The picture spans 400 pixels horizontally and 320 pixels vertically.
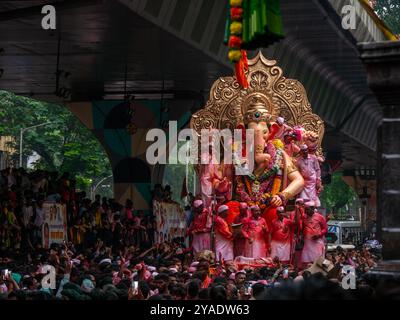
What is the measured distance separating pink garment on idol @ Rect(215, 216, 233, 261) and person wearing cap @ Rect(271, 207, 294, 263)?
2.52 feet

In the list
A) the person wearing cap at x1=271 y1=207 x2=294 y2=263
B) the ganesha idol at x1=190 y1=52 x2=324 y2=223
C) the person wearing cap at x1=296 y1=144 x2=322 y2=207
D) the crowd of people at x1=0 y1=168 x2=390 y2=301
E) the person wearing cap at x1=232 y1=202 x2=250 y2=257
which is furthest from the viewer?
the person wearing cap at x1=296 y1=144 x2=322 y2=207

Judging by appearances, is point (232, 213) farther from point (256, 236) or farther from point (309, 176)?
point (309, 176)

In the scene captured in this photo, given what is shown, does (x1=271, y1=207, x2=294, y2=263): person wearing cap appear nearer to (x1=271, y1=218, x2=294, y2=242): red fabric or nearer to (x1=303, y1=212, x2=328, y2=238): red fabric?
(x1=271, y1=218, x2=294, y2=242): red fabric

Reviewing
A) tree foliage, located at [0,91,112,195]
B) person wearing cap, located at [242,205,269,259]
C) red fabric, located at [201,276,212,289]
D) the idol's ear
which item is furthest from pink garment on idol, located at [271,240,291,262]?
tree foliage, located at [0,91,112,195]

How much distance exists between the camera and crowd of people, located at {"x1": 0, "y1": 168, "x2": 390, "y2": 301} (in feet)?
38.1

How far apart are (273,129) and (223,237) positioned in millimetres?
2302

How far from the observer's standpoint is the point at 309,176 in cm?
2098

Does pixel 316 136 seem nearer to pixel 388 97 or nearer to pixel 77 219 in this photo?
pixel 77 219

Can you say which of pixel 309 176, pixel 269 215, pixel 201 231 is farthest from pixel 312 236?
pixel 201 231

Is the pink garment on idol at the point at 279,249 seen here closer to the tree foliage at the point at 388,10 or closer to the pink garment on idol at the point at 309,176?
the pink garment on idol at the point at 309,176

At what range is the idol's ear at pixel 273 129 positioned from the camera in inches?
832

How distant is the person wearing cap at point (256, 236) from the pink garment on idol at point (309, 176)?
1062mm

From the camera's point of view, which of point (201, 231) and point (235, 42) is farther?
point (201, 231)

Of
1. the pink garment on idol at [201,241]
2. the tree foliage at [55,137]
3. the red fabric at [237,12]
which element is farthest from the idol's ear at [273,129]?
the tree foliage at [55,137]
